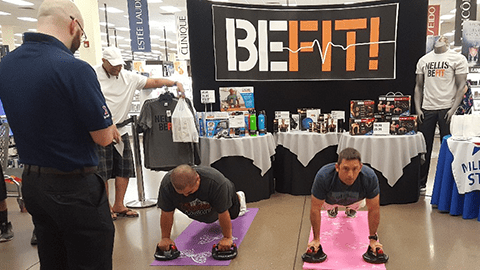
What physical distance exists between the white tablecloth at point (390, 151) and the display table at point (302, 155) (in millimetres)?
468

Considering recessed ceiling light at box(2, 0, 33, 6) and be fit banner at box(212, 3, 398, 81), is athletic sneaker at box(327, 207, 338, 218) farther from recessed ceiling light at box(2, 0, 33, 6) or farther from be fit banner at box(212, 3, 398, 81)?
recessed ceiling light at box(2, 0, 33, 6)

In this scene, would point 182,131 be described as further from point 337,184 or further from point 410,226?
point 410,226

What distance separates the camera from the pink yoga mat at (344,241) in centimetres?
268

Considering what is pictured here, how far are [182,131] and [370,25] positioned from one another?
8.59ft

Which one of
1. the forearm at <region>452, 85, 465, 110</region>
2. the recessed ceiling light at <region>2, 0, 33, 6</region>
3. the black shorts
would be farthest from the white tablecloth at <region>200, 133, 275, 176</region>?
the recessed ceiling light at <region>2, 0, 33, 6</region>

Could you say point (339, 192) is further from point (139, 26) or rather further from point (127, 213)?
point (139, 26)

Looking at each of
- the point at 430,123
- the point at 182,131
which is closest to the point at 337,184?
the point at 182,131

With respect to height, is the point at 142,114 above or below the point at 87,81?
below

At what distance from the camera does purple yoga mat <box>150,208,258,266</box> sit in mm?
2852

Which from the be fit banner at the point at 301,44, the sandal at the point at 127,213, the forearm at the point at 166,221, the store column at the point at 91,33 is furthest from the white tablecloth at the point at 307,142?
the store column at the point at 91,33

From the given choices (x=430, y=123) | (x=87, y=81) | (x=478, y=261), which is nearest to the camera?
(x=87, y=81)

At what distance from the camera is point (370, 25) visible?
4500 millimetres

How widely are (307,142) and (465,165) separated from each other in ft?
5.32

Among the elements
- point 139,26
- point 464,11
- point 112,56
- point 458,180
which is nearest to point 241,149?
point 112,56
